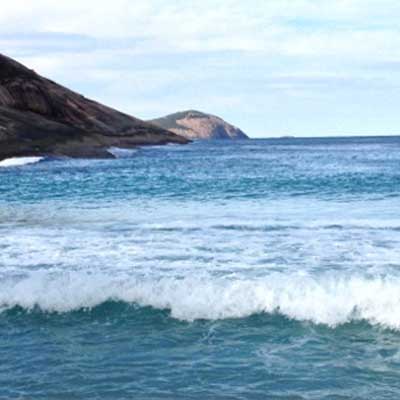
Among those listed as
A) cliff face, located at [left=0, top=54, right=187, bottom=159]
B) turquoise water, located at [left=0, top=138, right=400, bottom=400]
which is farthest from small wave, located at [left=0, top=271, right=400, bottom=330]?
cliff face, located at [left=0, top=54, right=187, bottom=159]

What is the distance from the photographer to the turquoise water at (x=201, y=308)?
10.1 meters

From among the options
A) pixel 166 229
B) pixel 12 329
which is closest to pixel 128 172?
pixel 166 229

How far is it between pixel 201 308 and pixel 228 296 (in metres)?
0.59

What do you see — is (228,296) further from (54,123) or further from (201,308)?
(54,123)

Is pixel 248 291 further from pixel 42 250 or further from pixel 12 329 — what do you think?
pixel 42 250

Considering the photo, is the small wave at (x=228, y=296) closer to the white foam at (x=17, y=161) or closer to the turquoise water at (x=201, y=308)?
the turquoise water at (x=201, y=308)

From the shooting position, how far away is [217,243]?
21.2 metres

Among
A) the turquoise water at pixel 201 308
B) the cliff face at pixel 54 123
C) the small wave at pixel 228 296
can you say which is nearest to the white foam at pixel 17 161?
the cliff face at pixel 54 123

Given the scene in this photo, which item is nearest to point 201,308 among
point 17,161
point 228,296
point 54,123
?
point 228,296

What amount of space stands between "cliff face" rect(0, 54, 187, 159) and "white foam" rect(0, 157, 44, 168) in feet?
2.14

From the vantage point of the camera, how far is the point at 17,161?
2559 inches

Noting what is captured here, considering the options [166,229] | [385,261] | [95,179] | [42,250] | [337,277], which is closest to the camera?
[337,277]

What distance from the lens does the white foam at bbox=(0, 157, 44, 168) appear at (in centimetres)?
6241

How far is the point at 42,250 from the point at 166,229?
193 inches
